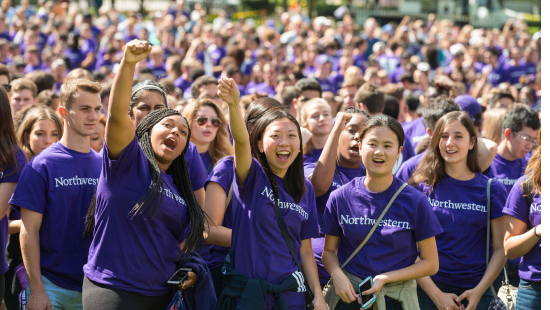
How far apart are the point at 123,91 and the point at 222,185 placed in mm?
1042

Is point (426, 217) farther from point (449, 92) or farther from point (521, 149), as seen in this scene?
point (449, 92)

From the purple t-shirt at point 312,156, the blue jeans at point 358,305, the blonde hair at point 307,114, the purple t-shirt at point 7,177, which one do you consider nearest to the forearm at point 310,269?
the blue jeans at point 358,305

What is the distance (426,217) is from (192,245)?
1.45 meters

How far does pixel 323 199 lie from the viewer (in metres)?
4.23

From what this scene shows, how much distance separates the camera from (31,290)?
3.40 m

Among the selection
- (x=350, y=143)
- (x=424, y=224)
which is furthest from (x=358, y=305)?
(x=350, y=143)

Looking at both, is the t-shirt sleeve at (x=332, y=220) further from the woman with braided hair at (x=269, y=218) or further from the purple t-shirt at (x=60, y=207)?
the purple t-shirt at (x=60, y=207)

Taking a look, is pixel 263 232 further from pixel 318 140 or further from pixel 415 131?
pixel 415 131

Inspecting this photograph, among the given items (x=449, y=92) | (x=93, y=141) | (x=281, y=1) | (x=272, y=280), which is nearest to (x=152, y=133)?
(x=272, y=280)

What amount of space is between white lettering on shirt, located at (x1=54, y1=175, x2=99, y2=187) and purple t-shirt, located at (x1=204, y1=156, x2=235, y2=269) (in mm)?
738

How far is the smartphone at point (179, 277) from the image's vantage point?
10.6ft

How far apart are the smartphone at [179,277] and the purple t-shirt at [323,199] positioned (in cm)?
103

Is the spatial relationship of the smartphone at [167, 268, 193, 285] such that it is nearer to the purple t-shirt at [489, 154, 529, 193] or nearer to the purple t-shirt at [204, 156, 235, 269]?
the purple t-shirt at [204, 156, 235, 269]

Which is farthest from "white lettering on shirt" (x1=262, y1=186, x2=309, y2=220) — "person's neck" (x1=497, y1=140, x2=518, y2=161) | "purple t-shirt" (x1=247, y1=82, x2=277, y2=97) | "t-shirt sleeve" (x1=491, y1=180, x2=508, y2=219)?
"purple t-shirt" (x1=247, y1=82, x2=277, y2=97)
